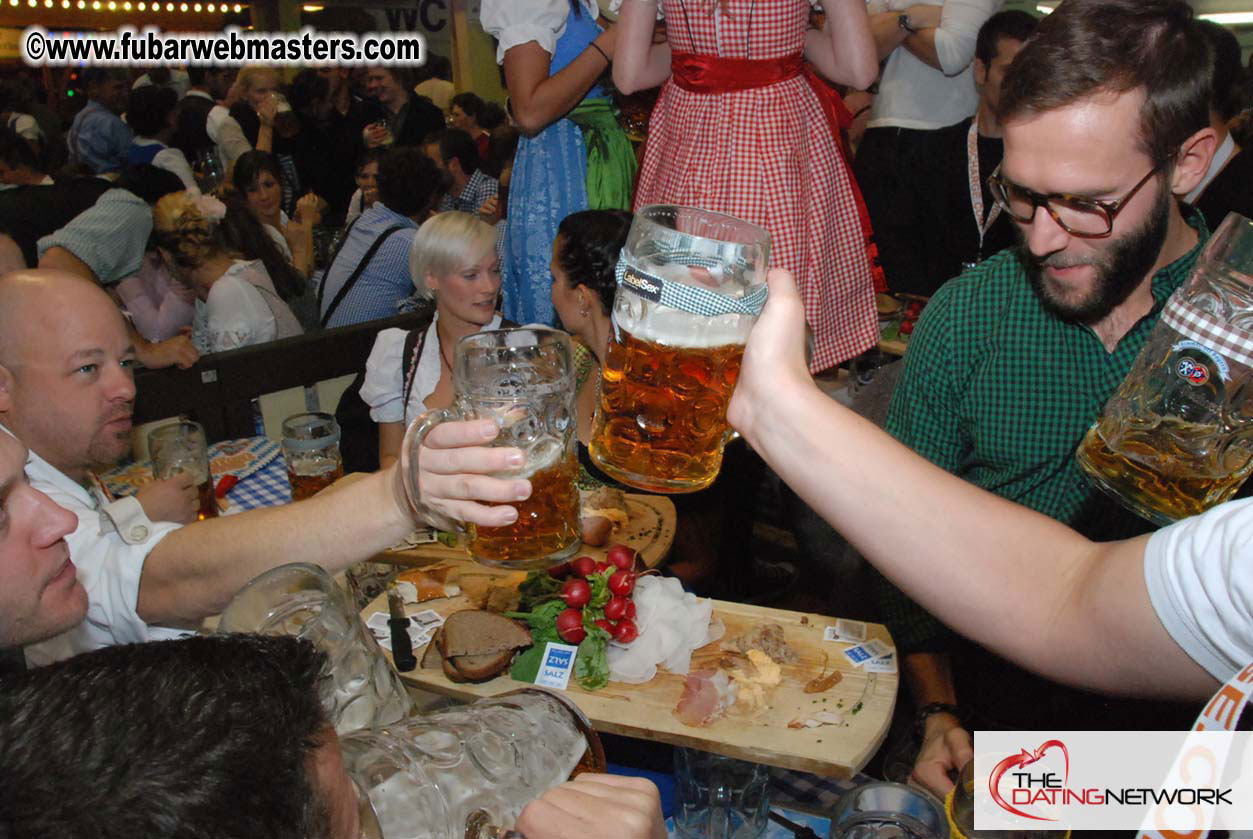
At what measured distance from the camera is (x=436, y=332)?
3.33 m

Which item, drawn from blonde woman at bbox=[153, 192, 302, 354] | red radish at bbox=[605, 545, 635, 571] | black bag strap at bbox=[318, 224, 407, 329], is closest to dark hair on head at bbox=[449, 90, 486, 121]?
black bag strap at bbox=[318, 224, 407, 329]

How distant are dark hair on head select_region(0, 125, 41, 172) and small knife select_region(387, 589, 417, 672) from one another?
4.67 metres

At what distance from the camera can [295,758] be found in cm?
66

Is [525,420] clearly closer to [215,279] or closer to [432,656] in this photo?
[432,656]

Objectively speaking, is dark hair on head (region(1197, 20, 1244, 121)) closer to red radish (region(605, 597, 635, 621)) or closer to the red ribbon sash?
the red ribbon sash

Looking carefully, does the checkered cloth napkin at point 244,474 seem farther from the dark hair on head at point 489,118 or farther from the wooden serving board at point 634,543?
the dark hair on head at point 489,118

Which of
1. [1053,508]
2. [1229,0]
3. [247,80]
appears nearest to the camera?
[1053,508]

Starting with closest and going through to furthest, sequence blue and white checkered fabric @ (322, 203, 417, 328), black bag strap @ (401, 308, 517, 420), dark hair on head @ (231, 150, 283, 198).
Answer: black bag strap @ (401, 308, 517, 420)
blue and white checkered fabric @ (322, 203, 417, 328)
dark hair on head @ (231, 150, 283, 198)

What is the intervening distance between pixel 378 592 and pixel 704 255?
1.64 m

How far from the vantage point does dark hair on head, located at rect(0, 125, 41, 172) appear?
17.0 ft

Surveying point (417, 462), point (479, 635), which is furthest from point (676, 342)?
point (479, 635)

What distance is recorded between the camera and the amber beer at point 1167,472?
1.17m

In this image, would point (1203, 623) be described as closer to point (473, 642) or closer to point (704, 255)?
point (704, 255)

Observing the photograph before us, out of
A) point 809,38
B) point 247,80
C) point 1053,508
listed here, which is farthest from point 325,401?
point 247,80
